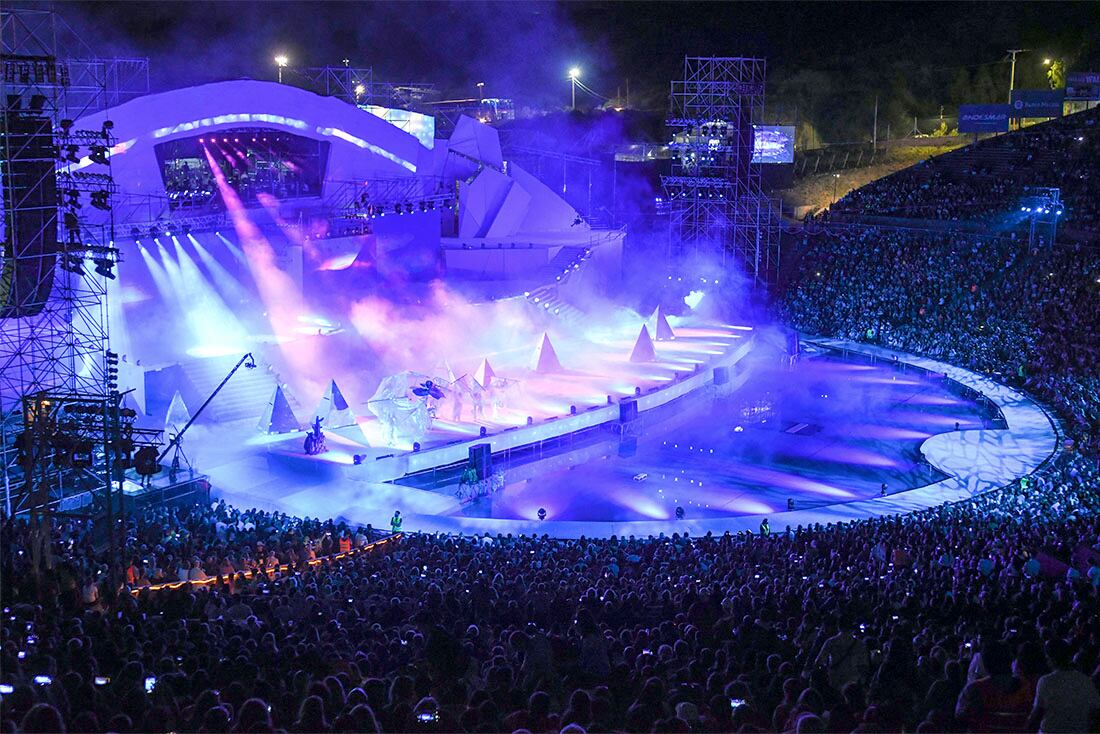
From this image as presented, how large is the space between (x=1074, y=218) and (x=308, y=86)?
27.4 m

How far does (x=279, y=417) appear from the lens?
22969mm

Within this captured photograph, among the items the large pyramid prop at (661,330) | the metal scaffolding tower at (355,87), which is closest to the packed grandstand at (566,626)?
the large pyramid prop at (661,330)

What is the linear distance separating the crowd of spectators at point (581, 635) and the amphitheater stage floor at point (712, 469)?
4.02m

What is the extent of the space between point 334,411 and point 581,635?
14294 millimetres

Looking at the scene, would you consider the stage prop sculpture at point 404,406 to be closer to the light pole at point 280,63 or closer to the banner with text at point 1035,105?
the light pole at point 280,63

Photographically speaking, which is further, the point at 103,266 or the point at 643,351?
the point at 643,351

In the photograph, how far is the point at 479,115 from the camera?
50844mm

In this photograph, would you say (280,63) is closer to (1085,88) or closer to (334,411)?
(334,411)

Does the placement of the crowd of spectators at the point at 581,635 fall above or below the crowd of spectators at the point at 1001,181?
below

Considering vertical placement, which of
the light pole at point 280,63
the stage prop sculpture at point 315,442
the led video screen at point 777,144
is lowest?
the stage prop sculpture at point 315,442

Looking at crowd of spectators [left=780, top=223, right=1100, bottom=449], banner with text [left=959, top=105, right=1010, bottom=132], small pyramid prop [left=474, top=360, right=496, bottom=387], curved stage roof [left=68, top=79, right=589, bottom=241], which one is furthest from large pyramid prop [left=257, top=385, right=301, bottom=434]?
banner with text [left=959, top=105, right=1010, bottom=132]

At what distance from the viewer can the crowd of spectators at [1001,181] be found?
3462 centimetres

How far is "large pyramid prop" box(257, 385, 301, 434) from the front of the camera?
22953 mm

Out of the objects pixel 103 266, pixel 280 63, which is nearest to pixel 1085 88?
pixel 280 63
